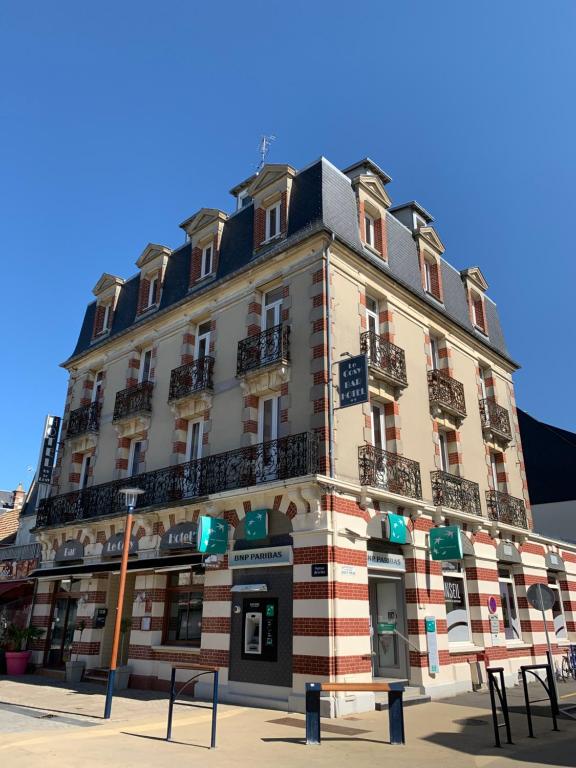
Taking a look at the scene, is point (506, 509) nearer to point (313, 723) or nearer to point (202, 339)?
point (202, 339)

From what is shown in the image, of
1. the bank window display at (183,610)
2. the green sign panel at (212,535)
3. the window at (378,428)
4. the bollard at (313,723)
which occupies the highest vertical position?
the window at (378,428)

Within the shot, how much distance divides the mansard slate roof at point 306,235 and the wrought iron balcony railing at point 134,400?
2282mm

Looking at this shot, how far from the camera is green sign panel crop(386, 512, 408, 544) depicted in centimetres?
1257

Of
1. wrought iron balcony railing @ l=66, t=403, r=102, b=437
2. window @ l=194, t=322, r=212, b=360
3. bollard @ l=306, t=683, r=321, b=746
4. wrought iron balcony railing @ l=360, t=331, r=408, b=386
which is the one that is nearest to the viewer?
bollard @ l=306, t=683, r=321, b=746

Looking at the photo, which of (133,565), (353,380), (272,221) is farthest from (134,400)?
(353,380)

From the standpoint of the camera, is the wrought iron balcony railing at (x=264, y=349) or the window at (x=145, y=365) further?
the window at (x=145, y=365)

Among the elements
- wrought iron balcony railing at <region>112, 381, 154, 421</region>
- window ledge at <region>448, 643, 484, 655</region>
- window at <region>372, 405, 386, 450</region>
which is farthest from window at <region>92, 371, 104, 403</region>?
window ledge at <region>448, 643, 484, 655</region>

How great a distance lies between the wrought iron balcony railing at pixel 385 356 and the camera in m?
13.9

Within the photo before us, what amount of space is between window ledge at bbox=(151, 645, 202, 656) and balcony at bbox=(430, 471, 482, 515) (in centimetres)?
673

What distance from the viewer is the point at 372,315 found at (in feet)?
50.2

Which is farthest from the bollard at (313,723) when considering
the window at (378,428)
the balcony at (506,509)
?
the balcony at (506,509)

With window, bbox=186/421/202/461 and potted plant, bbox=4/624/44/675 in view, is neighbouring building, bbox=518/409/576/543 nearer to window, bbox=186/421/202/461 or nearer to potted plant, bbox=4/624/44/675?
window, bbox=186/421/202/461

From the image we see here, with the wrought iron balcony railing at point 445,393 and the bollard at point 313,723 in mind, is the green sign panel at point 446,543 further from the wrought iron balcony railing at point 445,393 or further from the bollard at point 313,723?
the bollard at point 313,723

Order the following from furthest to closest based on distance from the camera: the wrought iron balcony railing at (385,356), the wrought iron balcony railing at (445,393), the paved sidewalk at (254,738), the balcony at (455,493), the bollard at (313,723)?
the wrought iron balcony railing at (445,393), the balcony at (455,493), the wrought iron balcony railing at (385,356), the bollard at (313,723), the paved sidewalk at (254,738)
